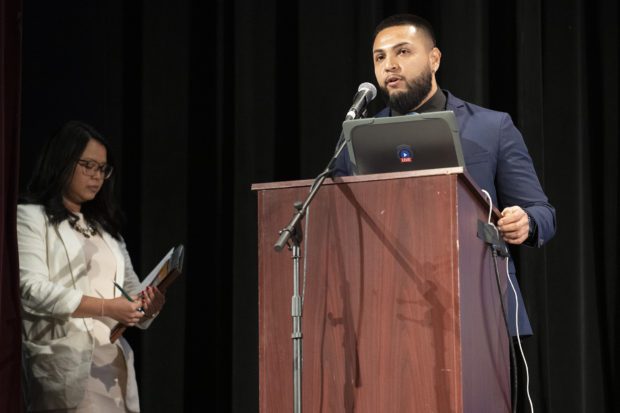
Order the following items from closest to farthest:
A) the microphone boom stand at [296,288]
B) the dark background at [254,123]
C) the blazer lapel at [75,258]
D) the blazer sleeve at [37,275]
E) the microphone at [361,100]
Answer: the microphone boom stand at [296,288] < the microphone at [361,100] < the blazer sleeve at [37,275] < the blazer lapel at [75,258] < the dark background at [254,123]

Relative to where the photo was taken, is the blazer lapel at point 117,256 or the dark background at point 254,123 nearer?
the blazer lapel at point 117,256

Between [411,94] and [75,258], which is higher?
[411,94]

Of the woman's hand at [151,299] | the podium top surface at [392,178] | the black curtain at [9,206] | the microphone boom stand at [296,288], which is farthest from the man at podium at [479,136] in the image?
the black curtain at [9,206]

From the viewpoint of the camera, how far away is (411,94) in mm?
2762

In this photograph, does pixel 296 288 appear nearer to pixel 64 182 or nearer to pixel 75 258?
pixel 75 258

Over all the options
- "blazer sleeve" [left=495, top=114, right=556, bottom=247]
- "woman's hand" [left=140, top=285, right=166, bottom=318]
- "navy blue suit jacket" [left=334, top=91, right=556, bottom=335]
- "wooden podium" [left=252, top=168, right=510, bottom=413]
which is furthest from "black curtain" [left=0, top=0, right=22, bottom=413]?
"blazer sleeve" [left=495, top=114, right=556, bottom=247]

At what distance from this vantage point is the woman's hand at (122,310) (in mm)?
2729

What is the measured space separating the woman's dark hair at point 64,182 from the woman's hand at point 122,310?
0.35m

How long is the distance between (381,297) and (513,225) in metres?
0.45

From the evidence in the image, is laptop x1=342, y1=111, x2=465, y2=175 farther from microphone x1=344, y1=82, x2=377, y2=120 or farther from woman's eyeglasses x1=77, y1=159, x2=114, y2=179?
woman's eyeglasses x1=77, y1=159, x2=114, y2=179

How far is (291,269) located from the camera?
1.86 m

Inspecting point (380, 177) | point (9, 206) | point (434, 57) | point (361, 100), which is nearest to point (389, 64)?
point (434, 57)

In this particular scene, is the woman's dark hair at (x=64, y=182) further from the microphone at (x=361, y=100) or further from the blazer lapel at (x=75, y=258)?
the microphone at (x=361, y=100)

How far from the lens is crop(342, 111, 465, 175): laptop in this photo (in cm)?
186
